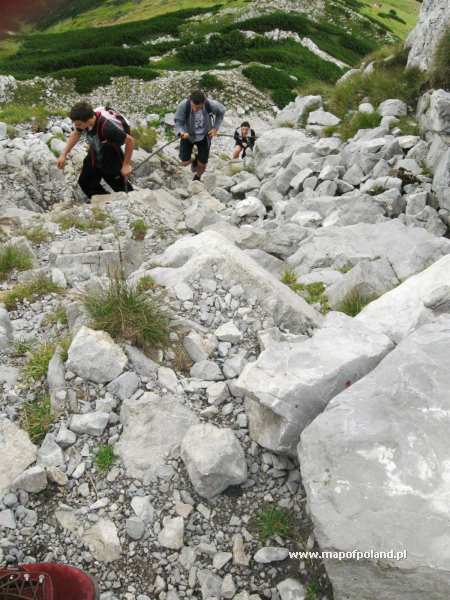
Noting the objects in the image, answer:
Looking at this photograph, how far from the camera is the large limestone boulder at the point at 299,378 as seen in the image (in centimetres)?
407

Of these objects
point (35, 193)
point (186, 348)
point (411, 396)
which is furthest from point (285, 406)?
point (35, 193)

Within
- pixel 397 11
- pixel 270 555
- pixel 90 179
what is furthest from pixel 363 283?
pixel 397 11

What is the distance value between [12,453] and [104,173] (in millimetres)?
6629

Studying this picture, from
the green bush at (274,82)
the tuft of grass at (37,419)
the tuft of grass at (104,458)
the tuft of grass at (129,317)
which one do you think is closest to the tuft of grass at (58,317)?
the tuft of grass at (129,317)

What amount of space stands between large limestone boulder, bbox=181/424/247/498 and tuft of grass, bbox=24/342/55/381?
1670mm

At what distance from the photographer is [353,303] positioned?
6.65m

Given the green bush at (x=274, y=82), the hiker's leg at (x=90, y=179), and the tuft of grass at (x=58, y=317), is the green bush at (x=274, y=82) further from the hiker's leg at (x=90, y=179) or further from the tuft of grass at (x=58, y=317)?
the tuft of grass at (x=58, y=317)

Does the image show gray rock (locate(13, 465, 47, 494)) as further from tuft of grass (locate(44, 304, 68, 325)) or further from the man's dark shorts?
the man's dark shorts

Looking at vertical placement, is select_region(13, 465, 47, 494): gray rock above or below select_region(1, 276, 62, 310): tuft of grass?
above

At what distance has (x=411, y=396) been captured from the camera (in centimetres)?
362

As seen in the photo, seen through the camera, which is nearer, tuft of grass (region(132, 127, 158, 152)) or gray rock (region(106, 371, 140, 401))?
gray rock (region(106, 371, 140, 401))

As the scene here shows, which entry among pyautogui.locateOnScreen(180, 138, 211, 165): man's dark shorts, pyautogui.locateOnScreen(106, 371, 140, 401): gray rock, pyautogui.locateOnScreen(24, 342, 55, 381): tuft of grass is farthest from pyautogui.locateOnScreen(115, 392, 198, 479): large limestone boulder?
pyautogui.locateOnScreen(180, 138, 211, 165): man's dark shorts

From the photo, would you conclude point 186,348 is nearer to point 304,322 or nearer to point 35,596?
point 304,322

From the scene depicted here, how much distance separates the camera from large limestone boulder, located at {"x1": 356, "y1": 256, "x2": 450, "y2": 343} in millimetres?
5031
